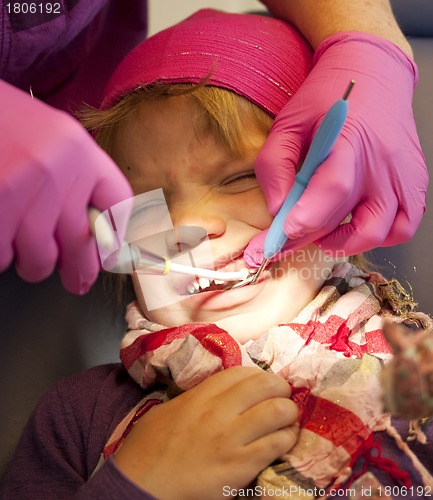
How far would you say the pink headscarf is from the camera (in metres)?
0.82

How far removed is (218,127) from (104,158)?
265mm

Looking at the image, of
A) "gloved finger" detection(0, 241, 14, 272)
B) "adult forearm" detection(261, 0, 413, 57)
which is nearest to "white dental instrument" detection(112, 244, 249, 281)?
"gloved finger" detection(0, 241, 14, 272)

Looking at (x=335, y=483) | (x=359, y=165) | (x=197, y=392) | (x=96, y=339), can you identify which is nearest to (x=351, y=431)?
(x=335, y=483)

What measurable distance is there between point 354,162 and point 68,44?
21.8 inches

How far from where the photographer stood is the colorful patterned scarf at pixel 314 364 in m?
0.64

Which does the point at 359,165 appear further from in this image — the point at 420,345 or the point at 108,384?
the point at 108,384

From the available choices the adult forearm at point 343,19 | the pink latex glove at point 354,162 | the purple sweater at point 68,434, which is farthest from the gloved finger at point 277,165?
the purple sweater at point 68,434

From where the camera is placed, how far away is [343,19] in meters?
0.88

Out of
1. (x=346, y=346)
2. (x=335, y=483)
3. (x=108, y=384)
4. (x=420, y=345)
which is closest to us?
(x=420, y=345)

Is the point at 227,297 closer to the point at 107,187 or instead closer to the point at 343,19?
the point at 107,187

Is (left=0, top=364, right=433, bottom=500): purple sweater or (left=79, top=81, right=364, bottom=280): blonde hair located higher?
(left=79, top=81, right=364, bottom=280): blonde hair

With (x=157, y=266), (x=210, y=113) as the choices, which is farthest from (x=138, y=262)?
(x=210, y=113)

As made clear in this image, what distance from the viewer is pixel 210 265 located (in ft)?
2.55

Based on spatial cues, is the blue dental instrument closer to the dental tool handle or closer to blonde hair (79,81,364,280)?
the dental tool handle
